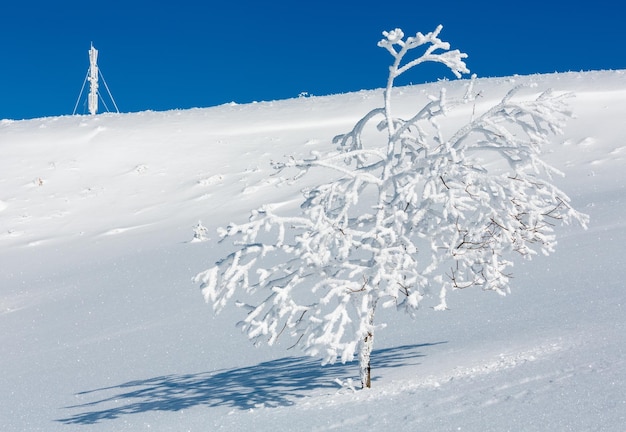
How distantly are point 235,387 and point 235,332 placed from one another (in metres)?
2.69

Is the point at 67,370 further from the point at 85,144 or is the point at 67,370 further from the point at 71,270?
the point at 85,144

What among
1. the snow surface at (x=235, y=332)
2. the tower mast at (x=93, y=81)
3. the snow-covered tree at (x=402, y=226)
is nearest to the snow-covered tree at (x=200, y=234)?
the snow surface at (x=235, y=332)

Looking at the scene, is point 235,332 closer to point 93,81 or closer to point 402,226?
point 402,226

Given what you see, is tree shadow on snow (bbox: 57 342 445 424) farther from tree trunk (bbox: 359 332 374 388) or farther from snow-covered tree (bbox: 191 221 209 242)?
snow-covered tree (bbox: 191 221 209 242)

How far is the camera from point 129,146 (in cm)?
3075

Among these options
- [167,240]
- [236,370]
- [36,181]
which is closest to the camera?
[236,370]

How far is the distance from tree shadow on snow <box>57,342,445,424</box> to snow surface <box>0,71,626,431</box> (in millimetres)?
33

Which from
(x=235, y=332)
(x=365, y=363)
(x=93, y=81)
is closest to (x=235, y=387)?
(x=365, y=363)

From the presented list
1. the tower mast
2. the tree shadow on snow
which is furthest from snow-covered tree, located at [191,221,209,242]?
the tower mast

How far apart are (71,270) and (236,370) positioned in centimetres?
920

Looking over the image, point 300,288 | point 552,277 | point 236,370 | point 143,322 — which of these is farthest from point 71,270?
point 552,277

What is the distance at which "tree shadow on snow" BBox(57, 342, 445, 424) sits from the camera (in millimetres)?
8062

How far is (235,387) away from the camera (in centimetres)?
859

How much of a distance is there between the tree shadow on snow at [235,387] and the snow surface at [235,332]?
0.03 metres
